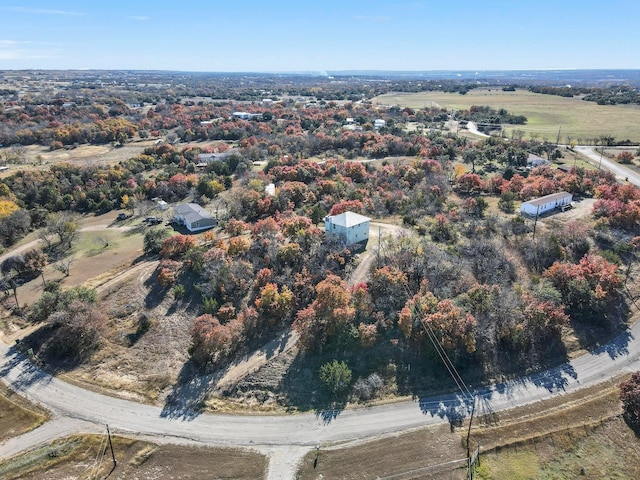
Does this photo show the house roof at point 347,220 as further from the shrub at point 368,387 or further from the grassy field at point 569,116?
the grassy field at point 569,116

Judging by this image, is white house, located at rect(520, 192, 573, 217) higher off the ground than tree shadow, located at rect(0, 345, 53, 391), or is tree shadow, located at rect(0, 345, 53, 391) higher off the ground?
white house, located at rect(520, 192, 573, 217)

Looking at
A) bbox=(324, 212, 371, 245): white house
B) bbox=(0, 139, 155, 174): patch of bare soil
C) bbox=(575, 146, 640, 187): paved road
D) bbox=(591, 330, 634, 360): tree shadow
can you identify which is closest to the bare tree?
bbox=(324, 212, 371, 245): white house

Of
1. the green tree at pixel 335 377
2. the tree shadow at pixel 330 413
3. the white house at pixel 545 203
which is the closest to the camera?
the tree shadow at pixel 330 413

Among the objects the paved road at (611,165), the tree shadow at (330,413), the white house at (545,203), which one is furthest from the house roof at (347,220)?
the paved road at (611,165)

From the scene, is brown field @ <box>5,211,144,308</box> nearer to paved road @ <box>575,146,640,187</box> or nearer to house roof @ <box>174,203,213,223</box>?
house roof @ <box>174,203,213,223</box>

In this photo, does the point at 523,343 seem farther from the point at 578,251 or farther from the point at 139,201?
the point at 139,201

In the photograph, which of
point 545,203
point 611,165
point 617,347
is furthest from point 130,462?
point 611,165

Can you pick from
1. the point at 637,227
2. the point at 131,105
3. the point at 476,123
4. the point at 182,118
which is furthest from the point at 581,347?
the point at 131,105
